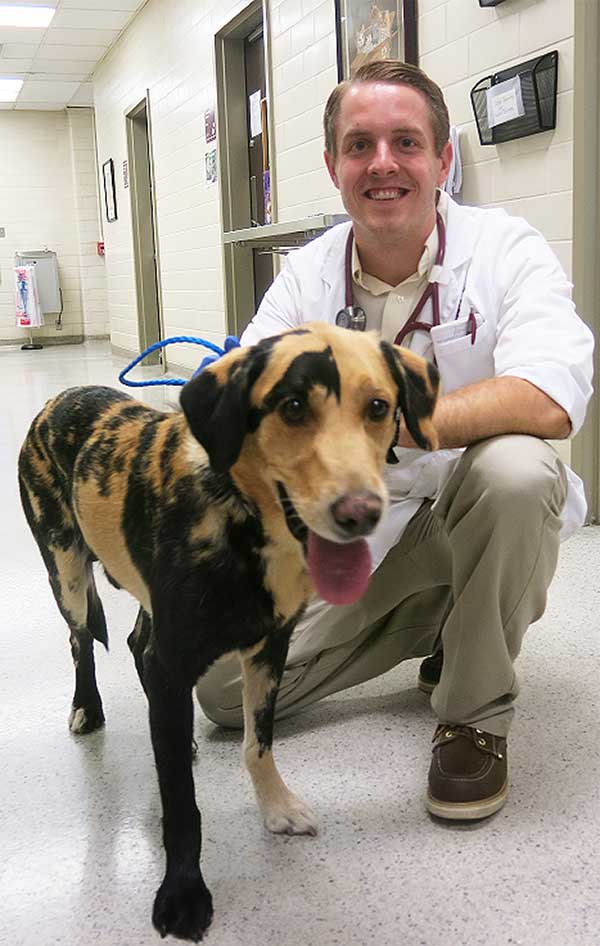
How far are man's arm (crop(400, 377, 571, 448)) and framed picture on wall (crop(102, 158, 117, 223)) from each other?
10.1 meters

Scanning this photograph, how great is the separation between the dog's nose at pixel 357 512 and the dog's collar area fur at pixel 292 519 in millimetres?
134

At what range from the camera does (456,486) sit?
5.21 ft

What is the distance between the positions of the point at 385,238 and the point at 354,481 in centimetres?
87

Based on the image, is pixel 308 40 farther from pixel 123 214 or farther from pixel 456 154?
pixel 123 214

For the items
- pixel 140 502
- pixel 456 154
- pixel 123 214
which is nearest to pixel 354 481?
pixel 140 502

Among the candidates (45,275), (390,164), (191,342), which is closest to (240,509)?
(191,342)

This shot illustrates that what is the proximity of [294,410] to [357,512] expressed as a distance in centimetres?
16

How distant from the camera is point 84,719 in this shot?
1860 millimetres

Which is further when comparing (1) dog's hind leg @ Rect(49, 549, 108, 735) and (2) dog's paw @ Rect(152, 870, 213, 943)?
(1) dog's hind leg @ Rect(49, 549, 108, 735)

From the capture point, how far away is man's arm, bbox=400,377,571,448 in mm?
1500

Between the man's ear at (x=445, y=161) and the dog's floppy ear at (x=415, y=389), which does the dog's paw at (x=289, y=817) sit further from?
the man's ear at (x=445, y=161)

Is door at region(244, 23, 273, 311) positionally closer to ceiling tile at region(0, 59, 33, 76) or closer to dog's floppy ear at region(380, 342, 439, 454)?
dog's floppy ear at region(380, 342, 439, 454)

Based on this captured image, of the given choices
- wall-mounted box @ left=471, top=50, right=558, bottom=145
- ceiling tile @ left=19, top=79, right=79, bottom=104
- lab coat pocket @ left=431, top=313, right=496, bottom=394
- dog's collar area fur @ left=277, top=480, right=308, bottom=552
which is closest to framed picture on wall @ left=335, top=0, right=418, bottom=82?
wall-mounted box @ left=471, top=50, right=558, bottom=145

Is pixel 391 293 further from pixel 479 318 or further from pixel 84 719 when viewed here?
pixel 84 719
